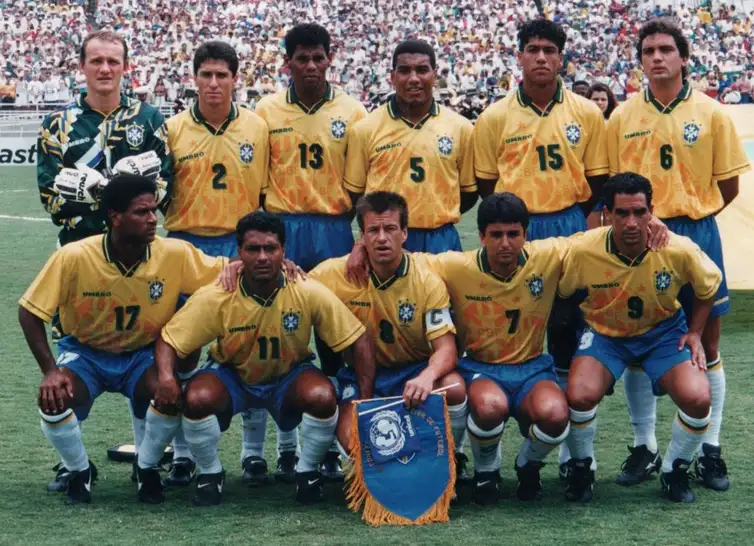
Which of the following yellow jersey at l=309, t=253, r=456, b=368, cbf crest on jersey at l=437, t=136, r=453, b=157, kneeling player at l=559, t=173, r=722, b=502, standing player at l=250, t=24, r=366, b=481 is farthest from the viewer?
standing player at l=250, t=24, r=366, b=481

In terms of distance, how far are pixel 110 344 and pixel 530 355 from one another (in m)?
1.76

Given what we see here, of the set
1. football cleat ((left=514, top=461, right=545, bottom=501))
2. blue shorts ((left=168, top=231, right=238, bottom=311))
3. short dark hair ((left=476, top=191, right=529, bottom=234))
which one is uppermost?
short dark hair ((left=476, top=191, right=529, bottom=234))

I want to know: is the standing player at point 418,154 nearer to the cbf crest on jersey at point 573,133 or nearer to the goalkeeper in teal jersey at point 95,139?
the cbf crest on jersey at point 573,133

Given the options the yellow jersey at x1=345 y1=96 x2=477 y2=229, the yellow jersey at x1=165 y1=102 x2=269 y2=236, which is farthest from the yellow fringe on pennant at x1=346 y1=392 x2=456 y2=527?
the yellow jersey at x1=165 y1=102 x2=269 y2=236

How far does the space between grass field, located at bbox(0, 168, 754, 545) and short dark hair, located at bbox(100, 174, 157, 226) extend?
3.94 feet

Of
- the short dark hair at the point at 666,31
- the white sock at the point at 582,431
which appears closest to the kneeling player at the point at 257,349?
the white sock at the point at 582,431

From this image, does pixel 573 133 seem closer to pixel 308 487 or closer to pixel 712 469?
pixel 712 469

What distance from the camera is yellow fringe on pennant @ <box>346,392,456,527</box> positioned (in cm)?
463

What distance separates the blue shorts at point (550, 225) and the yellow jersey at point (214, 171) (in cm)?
128

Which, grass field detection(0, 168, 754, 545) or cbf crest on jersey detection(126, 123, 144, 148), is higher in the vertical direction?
cbf crest on jersey detection(126, 123, 144, 148)

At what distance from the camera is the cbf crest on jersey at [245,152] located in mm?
5609

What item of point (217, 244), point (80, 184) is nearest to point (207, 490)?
point (217, 244)

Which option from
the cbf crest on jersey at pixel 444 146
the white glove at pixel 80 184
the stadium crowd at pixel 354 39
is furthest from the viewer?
the stadium crowd at pixel 354 39

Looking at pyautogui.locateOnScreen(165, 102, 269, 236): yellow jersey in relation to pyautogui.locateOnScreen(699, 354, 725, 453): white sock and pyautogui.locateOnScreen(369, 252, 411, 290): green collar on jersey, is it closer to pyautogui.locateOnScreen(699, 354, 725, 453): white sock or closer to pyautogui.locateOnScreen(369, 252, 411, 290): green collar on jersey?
pyautogui.locateOnScreen(369, 252, 411, 290): green collar on jersey
